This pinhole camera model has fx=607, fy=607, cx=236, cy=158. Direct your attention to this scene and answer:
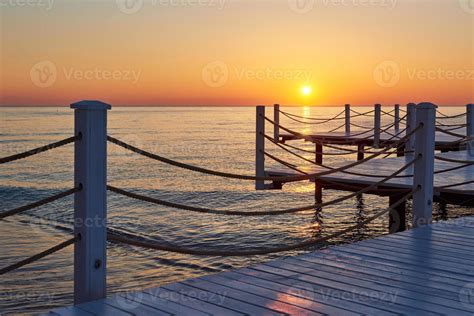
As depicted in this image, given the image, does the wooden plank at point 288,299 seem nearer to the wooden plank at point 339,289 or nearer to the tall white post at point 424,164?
the wooden plank at point 339,289

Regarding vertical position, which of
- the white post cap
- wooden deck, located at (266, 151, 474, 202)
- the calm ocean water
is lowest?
the calm ocean water

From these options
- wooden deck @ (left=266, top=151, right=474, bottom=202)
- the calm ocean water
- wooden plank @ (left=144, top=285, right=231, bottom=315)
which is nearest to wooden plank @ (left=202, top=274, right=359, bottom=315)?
wooden plank @ (left=144, top=285, right=231, bottom=315)

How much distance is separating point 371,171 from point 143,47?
51.1 metres

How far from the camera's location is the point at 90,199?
13.7ft

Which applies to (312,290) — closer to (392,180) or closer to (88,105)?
(88,105)

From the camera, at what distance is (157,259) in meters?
12.5

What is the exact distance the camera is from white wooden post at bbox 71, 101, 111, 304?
13.5 feet

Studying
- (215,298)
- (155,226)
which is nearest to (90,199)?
(215,298)

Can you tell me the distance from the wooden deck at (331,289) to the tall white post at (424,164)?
4.68 feet

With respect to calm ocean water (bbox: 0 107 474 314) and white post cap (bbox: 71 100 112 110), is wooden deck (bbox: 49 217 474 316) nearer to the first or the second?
white post cap (bbox: 71 100 112 110)

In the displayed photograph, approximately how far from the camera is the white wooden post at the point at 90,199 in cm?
413

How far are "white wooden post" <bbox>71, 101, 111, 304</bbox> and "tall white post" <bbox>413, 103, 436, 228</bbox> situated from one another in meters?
4.35

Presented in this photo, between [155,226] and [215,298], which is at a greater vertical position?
[215,298]

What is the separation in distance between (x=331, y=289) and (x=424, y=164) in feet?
10.8
